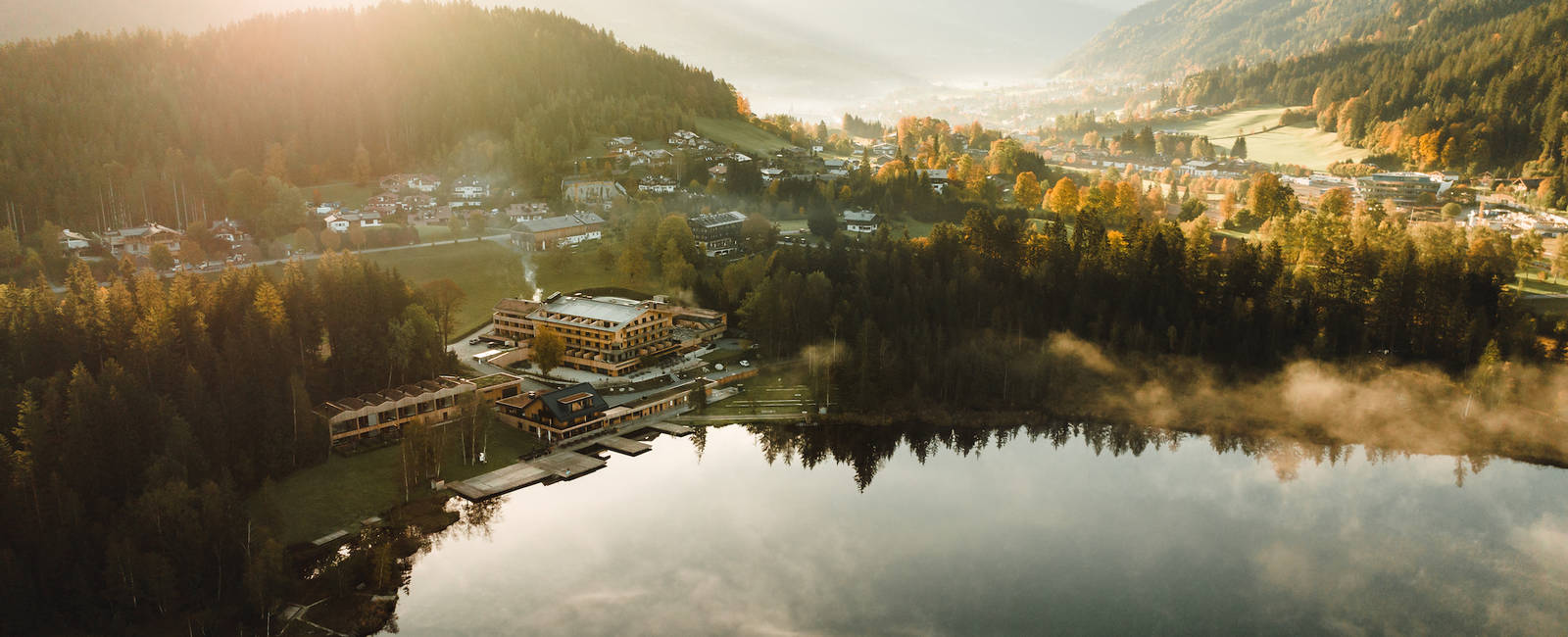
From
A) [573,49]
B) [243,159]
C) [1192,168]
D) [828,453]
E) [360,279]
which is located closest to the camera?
[828,453]

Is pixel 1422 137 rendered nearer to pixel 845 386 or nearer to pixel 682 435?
pixel 845 386

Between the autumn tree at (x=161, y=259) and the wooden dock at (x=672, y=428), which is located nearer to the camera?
the wooden dock at (x=672, y=428)

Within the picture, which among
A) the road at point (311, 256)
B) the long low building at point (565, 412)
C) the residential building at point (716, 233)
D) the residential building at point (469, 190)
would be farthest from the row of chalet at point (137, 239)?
the long low building at point (565, 412)

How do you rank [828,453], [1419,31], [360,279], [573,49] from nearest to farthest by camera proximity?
1. [828,453]
2. [360,279]
3. [573,49]
4. [1419,31]

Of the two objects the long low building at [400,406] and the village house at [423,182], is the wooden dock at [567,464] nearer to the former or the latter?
the long low building at [400,406]

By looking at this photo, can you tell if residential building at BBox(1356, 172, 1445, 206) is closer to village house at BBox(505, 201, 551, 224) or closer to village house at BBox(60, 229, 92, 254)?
village house at BBox(505, 201, 551, 224)

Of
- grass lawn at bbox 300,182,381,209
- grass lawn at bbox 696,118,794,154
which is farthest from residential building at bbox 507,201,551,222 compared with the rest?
grass lawn at bbox 696,118,794,154

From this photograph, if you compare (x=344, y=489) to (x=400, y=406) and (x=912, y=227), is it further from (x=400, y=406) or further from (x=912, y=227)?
(x=912, y=227)

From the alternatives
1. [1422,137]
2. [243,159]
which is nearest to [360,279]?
[243,159]
